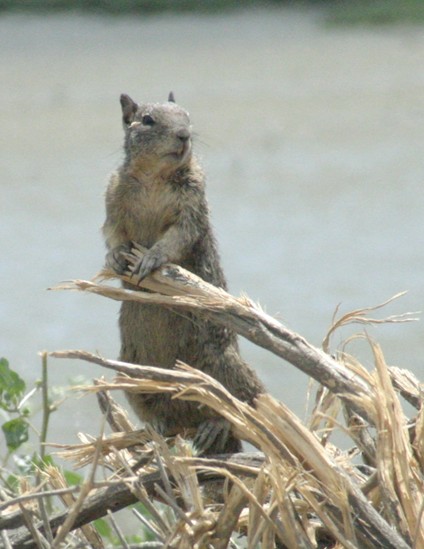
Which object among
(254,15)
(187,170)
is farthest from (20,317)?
(254,15)

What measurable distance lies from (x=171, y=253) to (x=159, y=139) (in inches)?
16.1

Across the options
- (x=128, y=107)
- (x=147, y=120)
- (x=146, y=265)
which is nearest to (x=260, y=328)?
(x=146, y=265)

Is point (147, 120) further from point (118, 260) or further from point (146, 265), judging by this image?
point (146, 265)

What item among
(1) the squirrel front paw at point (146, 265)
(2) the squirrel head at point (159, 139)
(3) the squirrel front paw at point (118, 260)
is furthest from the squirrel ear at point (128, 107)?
(1) the squirrel front paw at point (146, 265)

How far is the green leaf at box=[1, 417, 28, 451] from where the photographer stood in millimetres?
3766

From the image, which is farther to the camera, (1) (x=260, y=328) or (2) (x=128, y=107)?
(2) (x=128, y=107)

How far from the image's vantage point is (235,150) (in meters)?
9.81

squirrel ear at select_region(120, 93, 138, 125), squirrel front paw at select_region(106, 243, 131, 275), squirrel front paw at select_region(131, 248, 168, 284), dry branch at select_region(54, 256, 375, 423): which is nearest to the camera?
dry branch at select_region(54, 256, 375, 423)

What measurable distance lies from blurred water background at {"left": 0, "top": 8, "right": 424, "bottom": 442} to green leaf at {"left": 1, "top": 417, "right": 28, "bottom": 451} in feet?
4.19

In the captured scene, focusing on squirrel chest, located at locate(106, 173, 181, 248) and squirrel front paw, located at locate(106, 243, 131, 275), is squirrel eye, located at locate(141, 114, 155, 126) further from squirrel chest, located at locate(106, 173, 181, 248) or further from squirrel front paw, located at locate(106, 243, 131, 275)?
squirrel front paw, located at locate(106, 243, 131, 275)

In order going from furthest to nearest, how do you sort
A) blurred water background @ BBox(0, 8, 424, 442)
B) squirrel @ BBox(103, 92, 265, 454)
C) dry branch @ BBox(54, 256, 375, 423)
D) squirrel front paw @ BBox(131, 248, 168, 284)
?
blurred water background @ BBox(0, 8, 424, 442), squirrel @ BBox(103, 92, 265, 454), squirrel front paw @ BBox(131, 248, 168, 284), dry branch @ BBox(54, 256, 375, 423)

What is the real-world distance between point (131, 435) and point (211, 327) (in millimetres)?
591

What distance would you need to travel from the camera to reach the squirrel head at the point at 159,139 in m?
3.75

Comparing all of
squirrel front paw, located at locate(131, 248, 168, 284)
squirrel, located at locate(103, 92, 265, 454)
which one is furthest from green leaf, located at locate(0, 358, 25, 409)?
squirrel front paw, located at locate(131, 248, 168, 284)
